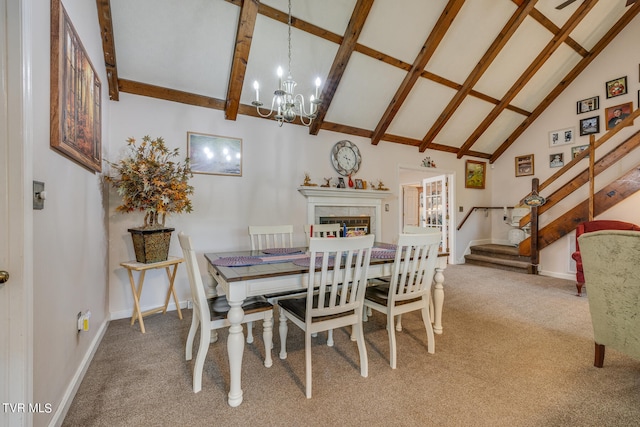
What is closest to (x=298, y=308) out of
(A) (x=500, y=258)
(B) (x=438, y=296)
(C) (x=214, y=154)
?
(B) (x=438, y=296)

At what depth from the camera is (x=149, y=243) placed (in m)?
2.56

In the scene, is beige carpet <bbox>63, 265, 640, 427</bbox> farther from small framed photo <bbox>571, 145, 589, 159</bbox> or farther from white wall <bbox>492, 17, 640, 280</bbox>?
small framed photo <bbox>571, 145, 589, 159</bbox>

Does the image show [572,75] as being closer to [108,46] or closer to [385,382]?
[385,382]

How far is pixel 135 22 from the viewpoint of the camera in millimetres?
2607

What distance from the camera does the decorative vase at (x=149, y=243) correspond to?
100 inches

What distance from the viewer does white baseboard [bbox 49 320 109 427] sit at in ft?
4.59

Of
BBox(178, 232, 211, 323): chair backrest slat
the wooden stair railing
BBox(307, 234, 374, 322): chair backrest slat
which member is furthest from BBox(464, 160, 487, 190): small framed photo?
BBox(178, 232, 211, 323): chair backrest slat

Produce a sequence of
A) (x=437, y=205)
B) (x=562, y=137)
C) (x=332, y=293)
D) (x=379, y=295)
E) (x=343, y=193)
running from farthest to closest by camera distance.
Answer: (x=437, y=205), (x=562, y=137), (x=343, y=193), (x=379, y=295), (x=332, y=293)

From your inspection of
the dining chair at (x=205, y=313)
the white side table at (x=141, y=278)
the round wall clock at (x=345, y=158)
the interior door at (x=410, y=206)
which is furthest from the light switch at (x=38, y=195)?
the interior door at (x=410, y=206)

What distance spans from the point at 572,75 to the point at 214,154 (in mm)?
6347

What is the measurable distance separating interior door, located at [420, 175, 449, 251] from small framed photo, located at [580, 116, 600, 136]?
2364 mm

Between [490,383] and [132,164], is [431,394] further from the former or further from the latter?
[132,164]

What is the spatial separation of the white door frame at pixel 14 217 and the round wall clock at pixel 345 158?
3.56 metres

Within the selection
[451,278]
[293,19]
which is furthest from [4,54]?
[451,278]
